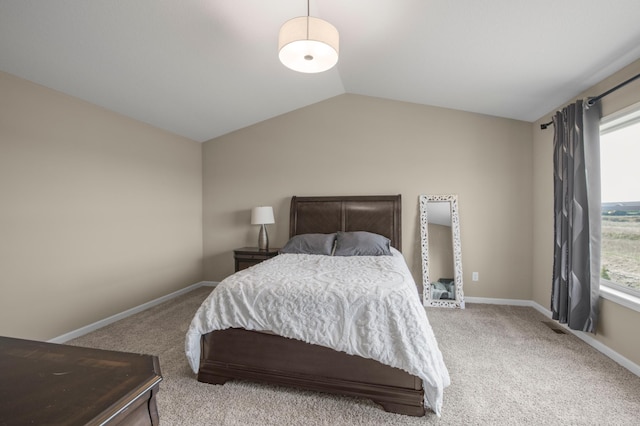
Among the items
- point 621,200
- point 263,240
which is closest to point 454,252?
point 621,200

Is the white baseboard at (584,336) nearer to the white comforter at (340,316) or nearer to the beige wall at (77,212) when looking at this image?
the white comforter at (340,316)

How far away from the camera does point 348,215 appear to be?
394cm

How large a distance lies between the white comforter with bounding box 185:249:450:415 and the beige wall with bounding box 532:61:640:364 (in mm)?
1598

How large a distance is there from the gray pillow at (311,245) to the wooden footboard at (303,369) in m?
1.57

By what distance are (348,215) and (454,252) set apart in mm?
1441

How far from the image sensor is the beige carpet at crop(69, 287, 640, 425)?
1.71 meters

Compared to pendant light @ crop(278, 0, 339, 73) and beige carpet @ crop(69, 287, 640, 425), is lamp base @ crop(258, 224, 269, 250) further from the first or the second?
pendant light @ crop(278, 0, 339, 73)

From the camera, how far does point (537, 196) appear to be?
348 centimetres

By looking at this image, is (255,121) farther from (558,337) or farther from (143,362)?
(558,337)

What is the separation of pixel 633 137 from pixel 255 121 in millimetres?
4127

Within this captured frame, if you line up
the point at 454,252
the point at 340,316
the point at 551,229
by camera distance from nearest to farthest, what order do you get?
the point at 340,316, the point at 551,229, the point at 454,252

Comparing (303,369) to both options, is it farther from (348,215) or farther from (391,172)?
(391,172)

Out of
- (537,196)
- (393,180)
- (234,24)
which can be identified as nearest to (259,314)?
(234,24)

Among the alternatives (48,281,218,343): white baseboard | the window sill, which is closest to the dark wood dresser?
(48,281,218,343): white baseboard
